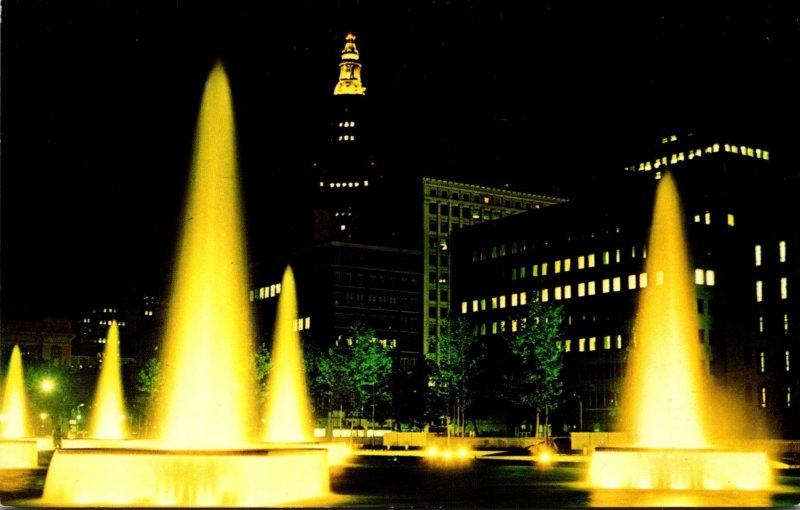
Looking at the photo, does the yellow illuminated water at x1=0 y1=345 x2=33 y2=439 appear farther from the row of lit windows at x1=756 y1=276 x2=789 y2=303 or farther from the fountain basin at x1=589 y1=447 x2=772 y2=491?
the row of lit windows at x1=756 y1=276 x2=789 y2=303

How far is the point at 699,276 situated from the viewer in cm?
10825

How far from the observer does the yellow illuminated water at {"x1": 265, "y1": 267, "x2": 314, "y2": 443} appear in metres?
65.8

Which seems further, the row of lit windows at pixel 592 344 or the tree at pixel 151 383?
the row of lit windows at pixel 592 344

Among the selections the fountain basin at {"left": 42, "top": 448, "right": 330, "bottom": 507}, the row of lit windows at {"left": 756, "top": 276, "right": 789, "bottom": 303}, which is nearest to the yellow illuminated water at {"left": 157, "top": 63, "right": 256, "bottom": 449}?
the fountain basin at {"left": 42, "top": 448, "right": 330, "bottom": 507}

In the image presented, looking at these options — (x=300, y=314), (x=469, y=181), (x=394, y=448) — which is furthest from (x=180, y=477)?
(x=469, y=181)

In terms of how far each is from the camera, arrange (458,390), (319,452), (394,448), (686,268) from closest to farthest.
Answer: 1. (319,452)
2. (394,448)
3. (458,390)
4. (686,268)

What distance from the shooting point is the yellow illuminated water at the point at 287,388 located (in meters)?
65.8

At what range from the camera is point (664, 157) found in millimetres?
140250

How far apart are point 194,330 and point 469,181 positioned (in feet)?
495

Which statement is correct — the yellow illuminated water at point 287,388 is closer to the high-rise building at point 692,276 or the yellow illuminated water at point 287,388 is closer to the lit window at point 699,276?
the high-rise building at point 692,276

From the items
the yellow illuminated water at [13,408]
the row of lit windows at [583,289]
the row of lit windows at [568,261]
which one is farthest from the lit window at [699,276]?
the yellow illuminated water at [13,408]

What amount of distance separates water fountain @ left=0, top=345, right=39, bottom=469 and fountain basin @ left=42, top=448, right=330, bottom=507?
816 inches

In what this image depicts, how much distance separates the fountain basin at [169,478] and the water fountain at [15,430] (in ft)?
68.0

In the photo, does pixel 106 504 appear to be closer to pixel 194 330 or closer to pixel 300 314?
pixel 194 330
